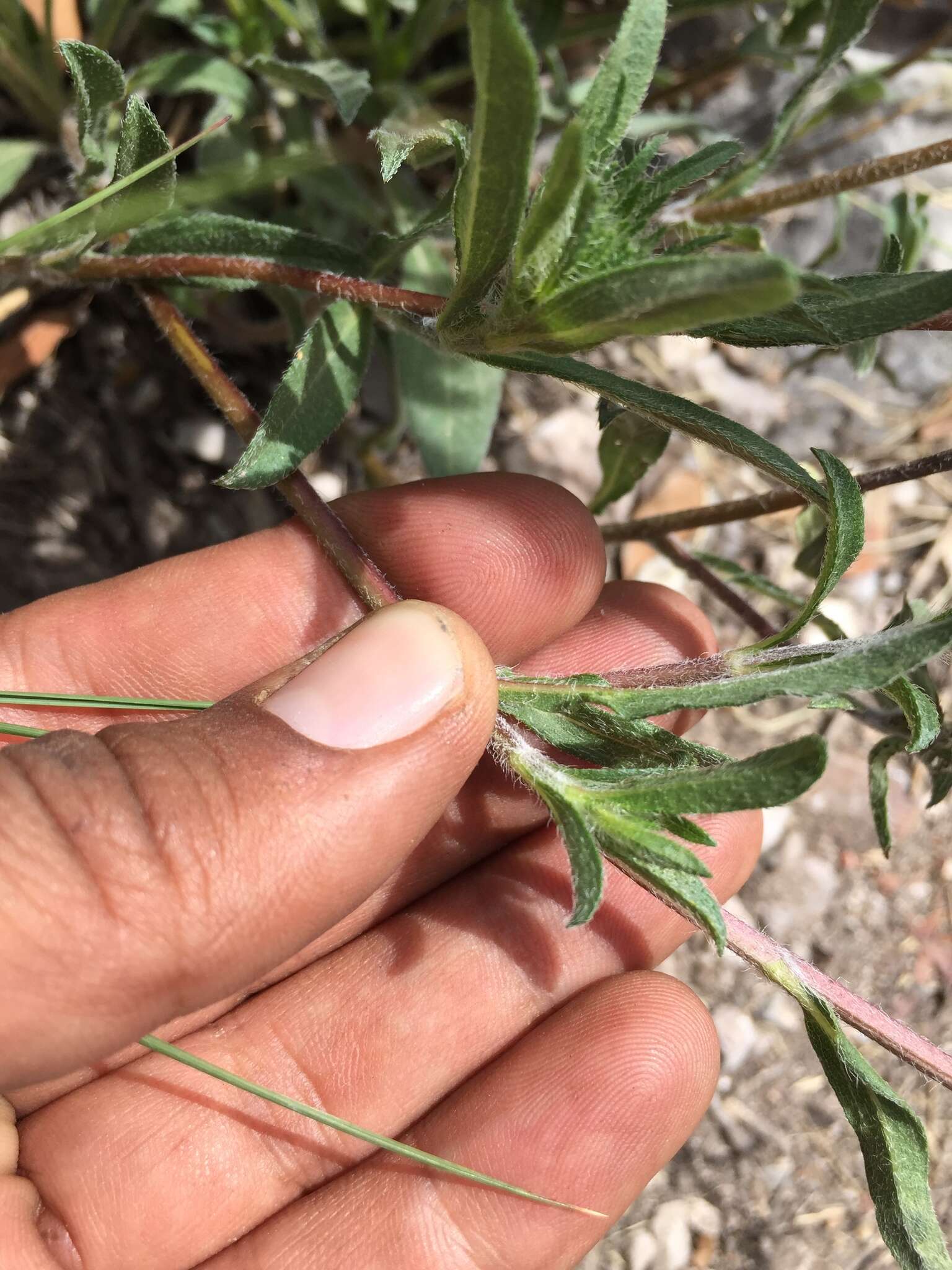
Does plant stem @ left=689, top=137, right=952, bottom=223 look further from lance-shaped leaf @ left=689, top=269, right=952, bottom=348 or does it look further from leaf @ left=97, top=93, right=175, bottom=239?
leaf @ left=97, top=93, right=175, bottom=239

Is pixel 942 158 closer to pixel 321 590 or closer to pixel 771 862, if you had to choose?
pixel 321 590

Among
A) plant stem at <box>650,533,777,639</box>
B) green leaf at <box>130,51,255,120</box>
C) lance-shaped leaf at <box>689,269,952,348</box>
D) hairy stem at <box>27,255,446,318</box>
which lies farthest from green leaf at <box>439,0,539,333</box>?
green leaf at <box>130,51,255,120</box>

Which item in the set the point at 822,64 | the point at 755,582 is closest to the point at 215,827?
the point at 755,582

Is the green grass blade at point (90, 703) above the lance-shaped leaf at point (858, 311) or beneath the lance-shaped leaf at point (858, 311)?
beneath

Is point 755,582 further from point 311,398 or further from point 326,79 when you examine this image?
point 326,79

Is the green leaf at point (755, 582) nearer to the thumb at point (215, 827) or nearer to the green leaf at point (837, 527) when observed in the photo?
the green leaf at point (837, 527)

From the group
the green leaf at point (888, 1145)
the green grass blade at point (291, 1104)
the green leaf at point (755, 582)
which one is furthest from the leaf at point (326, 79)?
the green leaf at point (888, 1145)

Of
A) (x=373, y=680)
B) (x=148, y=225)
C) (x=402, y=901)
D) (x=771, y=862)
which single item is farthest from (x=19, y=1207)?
(x=771, y=862)
